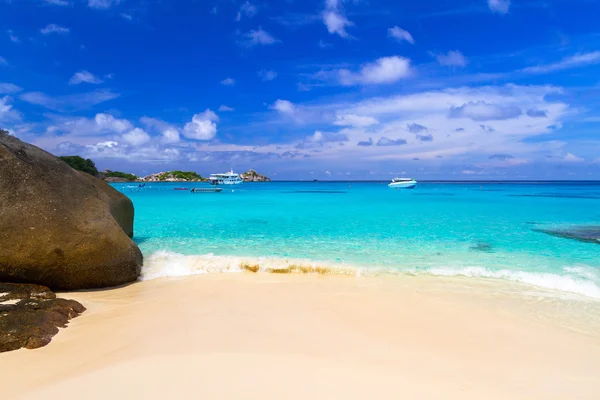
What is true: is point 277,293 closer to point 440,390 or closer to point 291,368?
point 291,368

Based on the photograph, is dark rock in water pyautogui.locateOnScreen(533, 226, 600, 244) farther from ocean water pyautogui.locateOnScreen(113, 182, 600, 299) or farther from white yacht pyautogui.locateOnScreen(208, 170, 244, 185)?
white yacht pyautogui.locateOnScreen(208, 170, 244, 185)

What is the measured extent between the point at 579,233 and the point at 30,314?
2068cm

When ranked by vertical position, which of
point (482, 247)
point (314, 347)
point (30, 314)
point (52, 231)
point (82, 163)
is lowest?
point (482, 247)

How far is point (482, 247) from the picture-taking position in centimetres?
1309

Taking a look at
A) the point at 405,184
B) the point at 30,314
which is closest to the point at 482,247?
the point at 30,314

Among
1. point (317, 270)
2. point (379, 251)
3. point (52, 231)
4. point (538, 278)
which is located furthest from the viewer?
point (379, 251)

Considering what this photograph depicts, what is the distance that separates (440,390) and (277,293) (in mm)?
4131

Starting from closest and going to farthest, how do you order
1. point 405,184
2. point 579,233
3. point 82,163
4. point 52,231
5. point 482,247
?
point 52,231
point 482,247
point 579,233
point 82,163
point 405,184

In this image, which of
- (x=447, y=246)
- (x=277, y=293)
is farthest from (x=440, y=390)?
(x=447, y=246)

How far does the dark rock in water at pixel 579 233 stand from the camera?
14797mm

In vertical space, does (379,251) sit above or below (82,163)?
below

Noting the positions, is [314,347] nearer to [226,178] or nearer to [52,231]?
[52,231]

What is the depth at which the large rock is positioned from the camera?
653 cm

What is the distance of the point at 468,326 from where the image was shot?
5629 mm
